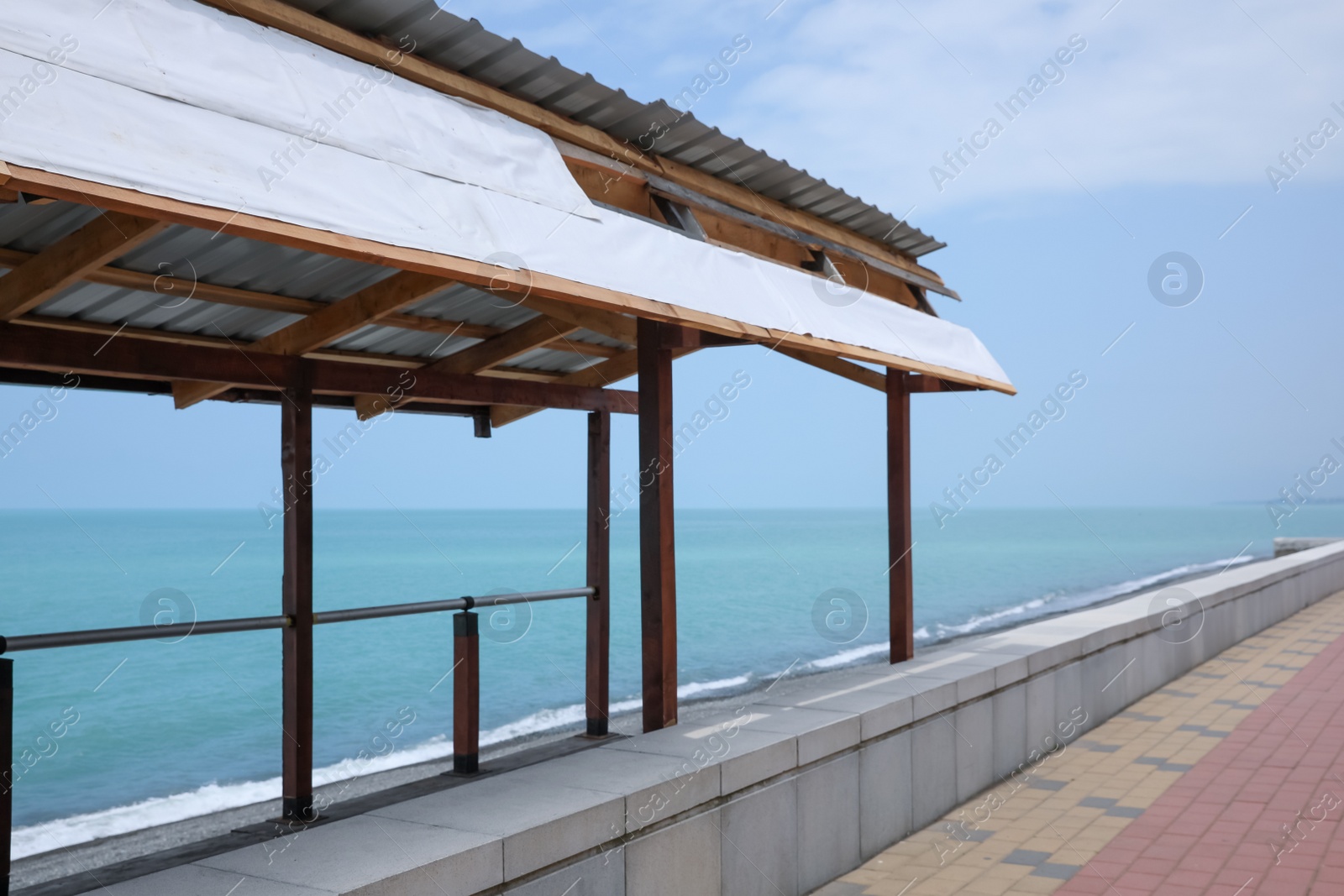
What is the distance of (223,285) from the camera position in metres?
4.28

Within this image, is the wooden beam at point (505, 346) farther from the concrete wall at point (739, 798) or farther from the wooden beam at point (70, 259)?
the wooden beam at point (70, 259)

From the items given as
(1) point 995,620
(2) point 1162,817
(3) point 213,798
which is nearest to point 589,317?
(2) point 1162,817

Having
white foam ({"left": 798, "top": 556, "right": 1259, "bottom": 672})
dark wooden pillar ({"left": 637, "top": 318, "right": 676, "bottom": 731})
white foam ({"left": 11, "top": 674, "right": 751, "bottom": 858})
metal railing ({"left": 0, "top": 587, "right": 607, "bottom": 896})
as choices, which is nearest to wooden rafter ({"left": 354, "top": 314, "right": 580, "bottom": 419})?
dark wooden pillar ({"left": 637, "top": 318, "right": 676, "bottom": 731})

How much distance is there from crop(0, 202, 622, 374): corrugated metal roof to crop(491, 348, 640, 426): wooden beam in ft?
3.22

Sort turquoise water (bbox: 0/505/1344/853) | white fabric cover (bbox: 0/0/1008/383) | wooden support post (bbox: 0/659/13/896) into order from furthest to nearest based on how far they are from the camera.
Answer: turquoise water (bbox: 0/505/1344/853) < wooden support post (bbox: 0/659/13/896) < white fabric cover (bbox: 0/0/1008/383)

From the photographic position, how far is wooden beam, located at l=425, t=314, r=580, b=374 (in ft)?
17.1

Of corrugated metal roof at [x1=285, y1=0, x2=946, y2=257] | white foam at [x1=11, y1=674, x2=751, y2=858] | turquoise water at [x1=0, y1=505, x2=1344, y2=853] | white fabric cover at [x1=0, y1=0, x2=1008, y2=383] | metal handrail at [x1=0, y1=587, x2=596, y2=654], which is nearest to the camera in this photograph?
white fabric cover at [x1=0, y1=0, x2=1008, y2=383]

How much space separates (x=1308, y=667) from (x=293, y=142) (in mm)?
10565

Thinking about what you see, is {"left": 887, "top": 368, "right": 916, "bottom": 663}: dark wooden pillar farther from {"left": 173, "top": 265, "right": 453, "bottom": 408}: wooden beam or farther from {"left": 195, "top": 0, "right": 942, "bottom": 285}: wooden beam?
{"left": 173, "top": 265, "right": 453, "bottom": 408}: wooden beam

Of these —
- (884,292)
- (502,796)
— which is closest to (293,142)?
(502,796)

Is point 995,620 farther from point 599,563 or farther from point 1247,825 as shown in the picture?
Answer: point 599,563

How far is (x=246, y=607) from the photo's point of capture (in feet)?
161

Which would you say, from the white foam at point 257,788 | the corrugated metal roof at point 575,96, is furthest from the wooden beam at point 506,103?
the white foam at point 257,788

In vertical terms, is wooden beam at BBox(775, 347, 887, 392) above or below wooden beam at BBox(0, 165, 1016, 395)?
above
